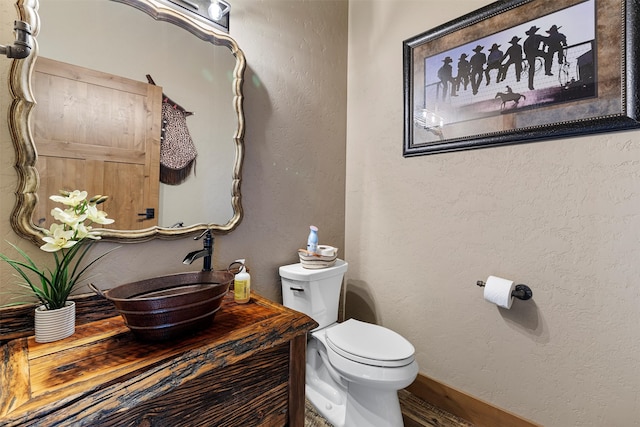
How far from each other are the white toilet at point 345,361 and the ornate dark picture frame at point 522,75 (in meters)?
0.97

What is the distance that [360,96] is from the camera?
193 centimetres

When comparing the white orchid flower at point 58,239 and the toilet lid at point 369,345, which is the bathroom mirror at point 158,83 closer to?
the white orchid flower at point 58,239

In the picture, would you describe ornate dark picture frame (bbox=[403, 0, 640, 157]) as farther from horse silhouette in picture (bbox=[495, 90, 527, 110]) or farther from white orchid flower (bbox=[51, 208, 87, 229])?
white orchid flower (bbox=[51, 208, 87, 229])

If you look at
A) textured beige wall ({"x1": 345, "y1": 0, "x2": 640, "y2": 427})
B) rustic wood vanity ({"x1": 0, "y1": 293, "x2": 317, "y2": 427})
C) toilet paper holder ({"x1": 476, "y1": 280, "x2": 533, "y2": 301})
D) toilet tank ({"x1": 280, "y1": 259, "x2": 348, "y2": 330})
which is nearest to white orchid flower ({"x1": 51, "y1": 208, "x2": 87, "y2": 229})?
rustic wood vanity ({"x1": 0, "y1": 293, "x2": 317, "y2": 427})

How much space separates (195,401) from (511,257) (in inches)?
55.8

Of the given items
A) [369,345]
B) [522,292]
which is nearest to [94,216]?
[369,345]

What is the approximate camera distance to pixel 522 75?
1.31m

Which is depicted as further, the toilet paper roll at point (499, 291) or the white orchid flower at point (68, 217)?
the toilet paper roll at point (499, 291)

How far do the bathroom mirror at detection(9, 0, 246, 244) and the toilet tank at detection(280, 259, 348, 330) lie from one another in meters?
0.43

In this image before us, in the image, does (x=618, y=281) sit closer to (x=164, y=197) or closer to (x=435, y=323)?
(x=435, y=323)

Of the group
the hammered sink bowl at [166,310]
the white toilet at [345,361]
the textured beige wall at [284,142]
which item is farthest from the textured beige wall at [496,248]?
the hammered sink bowl at [166,310]

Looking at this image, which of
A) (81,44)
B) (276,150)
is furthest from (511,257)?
(81,44)

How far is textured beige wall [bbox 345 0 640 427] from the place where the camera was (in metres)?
1.13

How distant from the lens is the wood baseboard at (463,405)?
4.45ft
